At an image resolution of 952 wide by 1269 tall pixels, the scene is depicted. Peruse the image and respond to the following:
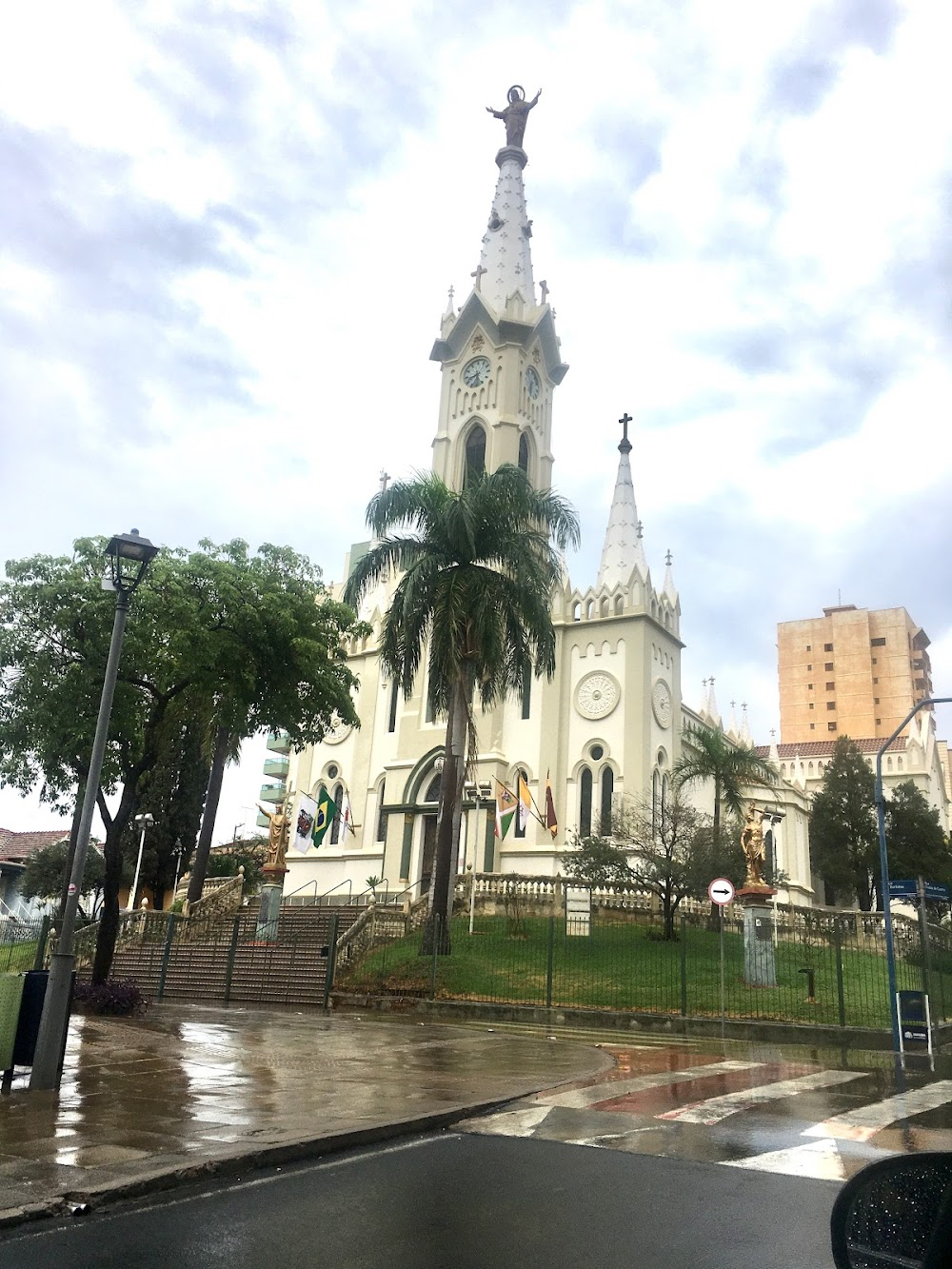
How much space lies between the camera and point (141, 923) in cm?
3494

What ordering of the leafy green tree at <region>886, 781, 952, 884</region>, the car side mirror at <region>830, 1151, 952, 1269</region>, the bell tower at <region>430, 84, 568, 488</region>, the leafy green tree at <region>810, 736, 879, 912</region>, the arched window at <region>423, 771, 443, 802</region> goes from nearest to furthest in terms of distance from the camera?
the car side mirror at <region>830, 1151, 952, 1269</region> < the arched window at <region>423, 771, 443, 802</region> < the bell tower at <region>430, 84, 568, 488</region> < the leafy green tree at <region>886, 781, 952, 884</region> < the leafy green tree at <region>810, 736, 879, 912</region>

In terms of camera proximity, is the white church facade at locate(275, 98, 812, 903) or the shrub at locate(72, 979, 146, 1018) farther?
the white church facade at locate(275, 98, 812, 903)

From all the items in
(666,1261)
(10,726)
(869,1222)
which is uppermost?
(10,726)

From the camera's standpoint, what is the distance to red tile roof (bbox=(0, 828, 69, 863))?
6606cm

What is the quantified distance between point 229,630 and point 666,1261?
51.3ft

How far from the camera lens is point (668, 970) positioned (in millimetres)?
24047

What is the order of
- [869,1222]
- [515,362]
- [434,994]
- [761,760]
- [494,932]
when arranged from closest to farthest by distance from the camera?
[869,1222], [434,994], [494,932], [761,760], [515,362]

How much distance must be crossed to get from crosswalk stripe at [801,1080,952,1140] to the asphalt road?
2002 mm

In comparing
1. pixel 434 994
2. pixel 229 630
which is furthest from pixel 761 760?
pixel 229 630

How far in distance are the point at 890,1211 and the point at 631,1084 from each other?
10112 millimetres

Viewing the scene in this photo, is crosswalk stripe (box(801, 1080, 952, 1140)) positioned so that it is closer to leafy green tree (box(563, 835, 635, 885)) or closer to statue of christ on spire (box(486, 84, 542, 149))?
leafy green tree (box(563, 835, 635, 885))

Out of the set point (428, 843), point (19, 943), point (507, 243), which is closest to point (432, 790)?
point (428, 843)

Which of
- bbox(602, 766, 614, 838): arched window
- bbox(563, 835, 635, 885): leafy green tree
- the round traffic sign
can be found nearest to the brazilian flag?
bbox(602, 766, 614, 838): arched window

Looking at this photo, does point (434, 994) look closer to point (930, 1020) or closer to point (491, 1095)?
point (930, 1020)
